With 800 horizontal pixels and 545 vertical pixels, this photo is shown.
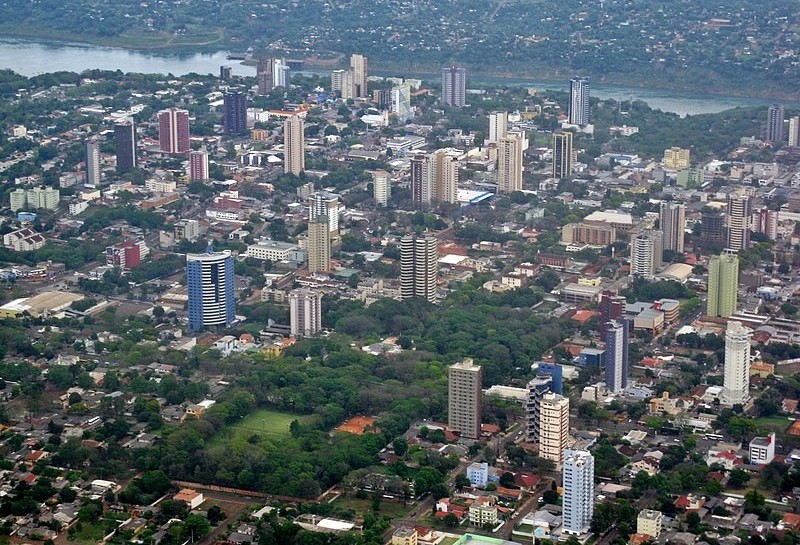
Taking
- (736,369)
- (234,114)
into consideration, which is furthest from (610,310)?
(234,114)

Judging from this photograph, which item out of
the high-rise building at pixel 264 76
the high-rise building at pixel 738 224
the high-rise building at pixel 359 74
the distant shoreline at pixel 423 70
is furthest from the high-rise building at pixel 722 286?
the distant shoreline at pixel 423 70

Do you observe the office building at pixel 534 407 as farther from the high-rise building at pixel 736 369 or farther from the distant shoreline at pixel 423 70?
the distant shoreline at pixel 423 70

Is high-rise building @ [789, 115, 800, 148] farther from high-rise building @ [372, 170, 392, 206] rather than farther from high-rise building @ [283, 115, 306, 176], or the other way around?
high-rise building @ [283, 115, 306, 176]

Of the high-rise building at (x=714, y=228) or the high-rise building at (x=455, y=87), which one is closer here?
the high-rise building at (x=714, y=228)

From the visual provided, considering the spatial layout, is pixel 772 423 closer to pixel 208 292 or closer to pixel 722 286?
pixel 722 286

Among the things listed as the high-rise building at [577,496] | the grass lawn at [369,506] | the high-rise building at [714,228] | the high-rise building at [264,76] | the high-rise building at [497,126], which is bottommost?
the grass lawn at [369,506]
